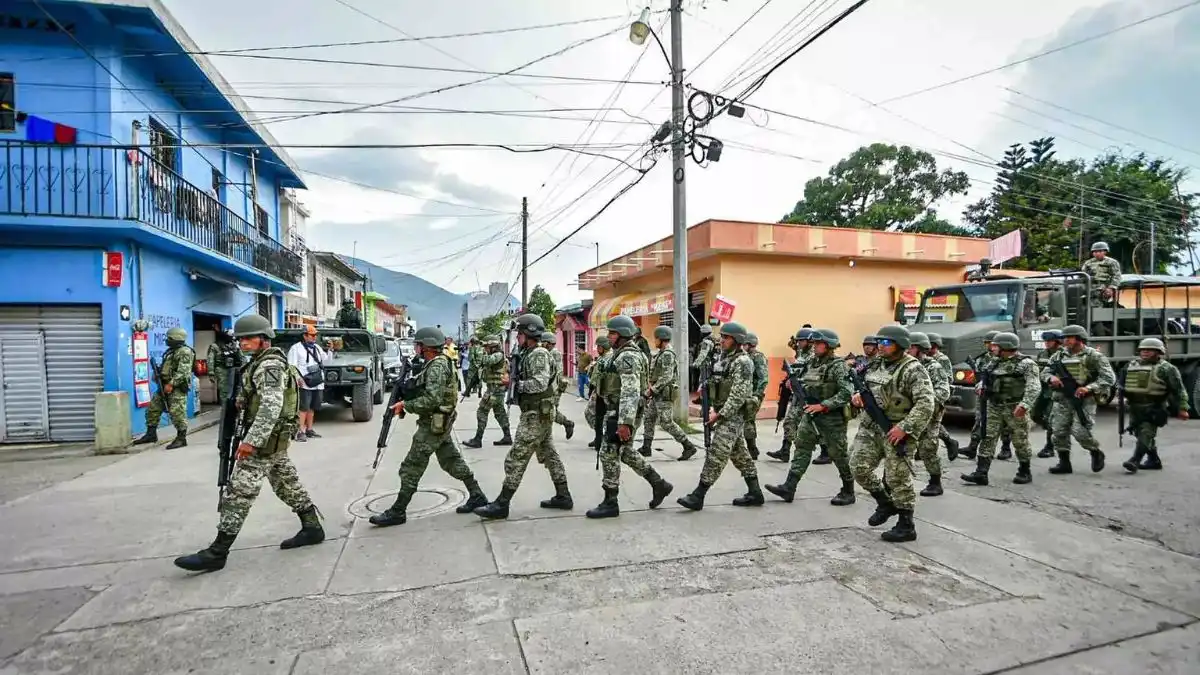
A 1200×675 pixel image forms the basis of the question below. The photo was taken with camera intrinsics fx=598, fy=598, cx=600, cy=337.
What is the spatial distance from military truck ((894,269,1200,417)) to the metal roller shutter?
44.2 ft

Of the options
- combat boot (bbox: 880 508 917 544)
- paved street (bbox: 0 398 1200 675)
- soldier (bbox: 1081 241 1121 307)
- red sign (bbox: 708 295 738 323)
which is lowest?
paved street (bbox: 0 398 1200 675)

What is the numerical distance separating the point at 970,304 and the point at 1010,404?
4.68m

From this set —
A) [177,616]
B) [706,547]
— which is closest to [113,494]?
[177,616]

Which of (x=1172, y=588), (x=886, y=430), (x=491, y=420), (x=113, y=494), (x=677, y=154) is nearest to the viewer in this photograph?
(x=1172, y=588)

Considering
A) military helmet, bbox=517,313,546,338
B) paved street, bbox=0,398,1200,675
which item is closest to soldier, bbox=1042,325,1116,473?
paved street, bbox=0,398,1200,675

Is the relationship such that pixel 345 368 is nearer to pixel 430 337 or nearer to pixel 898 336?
pixel 430 337

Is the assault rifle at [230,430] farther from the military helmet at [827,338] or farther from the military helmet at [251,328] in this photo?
the military helmet at [827,338]

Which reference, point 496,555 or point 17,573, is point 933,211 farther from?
point 17,573

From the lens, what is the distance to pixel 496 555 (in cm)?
426

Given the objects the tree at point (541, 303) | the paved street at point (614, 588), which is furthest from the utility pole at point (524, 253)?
the paved street at point (614, 588)

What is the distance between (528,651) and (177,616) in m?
2.09

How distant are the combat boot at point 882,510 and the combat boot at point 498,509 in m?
2.99

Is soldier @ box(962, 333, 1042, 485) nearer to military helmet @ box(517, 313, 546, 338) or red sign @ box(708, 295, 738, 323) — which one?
red sign @ box(708, 295, 738, 323)

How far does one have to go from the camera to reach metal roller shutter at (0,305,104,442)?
9367 mm
